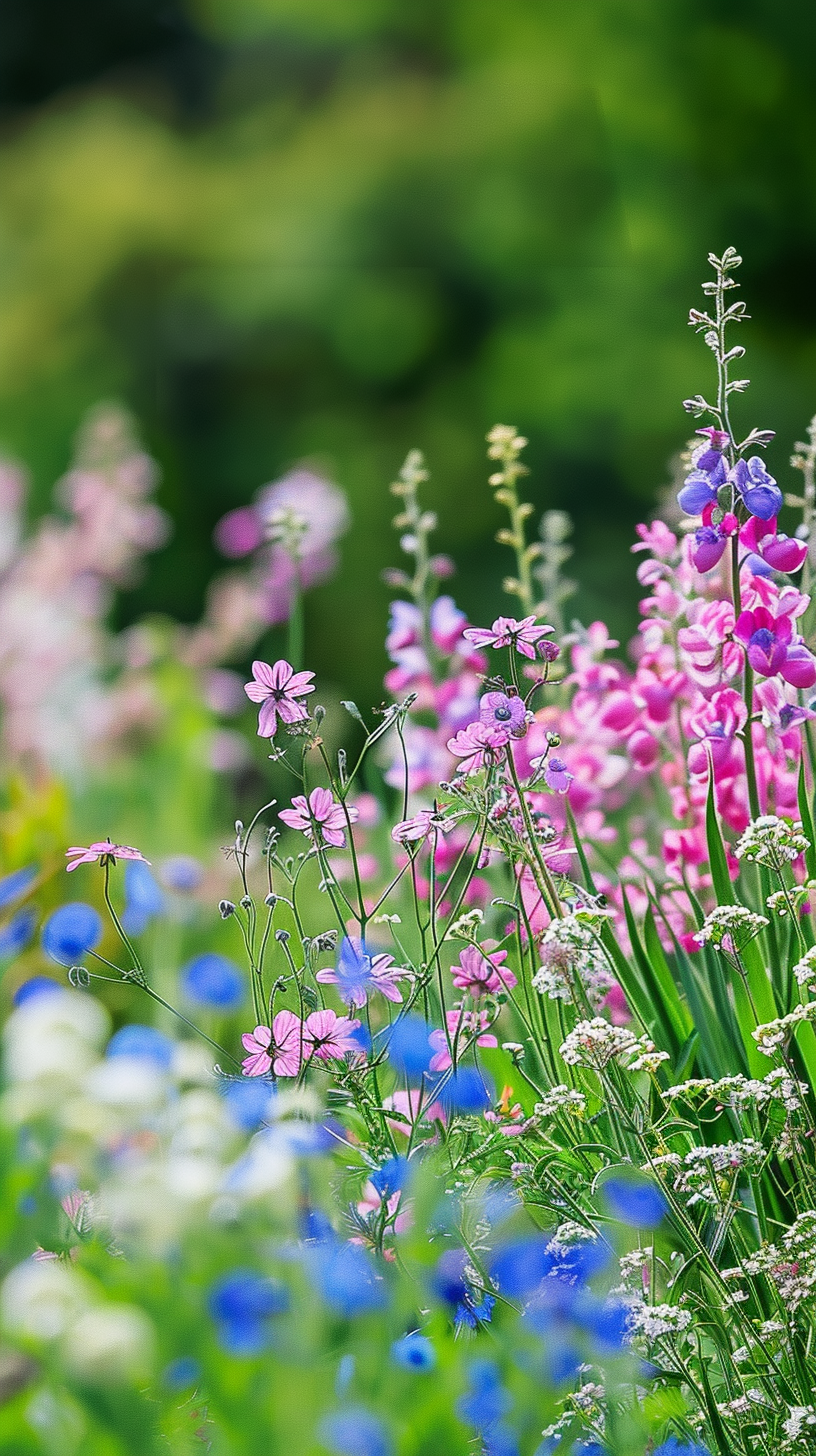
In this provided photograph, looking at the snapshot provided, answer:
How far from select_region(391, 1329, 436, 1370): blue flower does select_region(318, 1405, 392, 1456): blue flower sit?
110mm

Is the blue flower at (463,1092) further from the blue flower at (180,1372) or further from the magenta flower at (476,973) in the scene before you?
the blue flower at (180,1372)

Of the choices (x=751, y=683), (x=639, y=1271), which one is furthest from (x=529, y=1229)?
(x=751, y=683)

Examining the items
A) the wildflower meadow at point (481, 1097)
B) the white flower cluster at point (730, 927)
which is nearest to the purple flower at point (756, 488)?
the wildflower meadow at point (481, 1097)

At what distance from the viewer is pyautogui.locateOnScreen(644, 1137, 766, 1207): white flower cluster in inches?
43.6

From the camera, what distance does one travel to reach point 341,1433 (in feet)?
2.49

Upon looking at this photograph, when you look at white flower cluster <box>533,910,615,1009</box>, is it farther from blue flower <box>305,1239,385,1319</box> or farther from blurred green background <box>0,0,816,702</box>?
blurred green background <box>0,0,816,702</box>

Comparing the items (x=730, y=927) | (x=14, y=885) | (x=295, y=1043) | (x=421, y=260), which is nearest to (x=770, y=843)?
(x=730, y=927)

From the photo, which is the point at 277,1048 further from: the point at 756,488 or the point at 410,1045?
the point at 756,488

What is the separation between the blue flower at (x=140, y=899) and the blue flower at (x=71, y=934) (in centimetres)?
26

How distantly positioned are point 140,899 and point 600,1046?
0.91 metres

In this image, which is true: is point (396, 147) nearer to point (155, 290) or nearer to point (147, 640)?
point (155, 290)

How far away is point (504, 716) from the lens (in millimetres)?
1238

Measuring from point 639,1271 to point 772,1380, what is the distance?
6.4 inches

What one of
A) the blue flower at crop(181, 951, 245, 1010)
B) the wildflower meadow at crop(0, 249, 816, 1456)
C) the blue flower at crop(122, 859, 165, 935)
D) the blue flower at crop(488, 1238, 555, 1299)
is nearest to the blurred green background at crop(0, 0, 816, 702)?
the blue flower at crop(122, 859, 165, 935)
